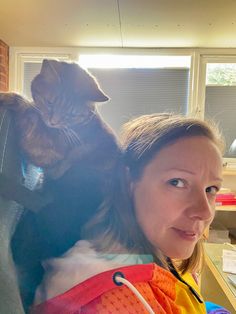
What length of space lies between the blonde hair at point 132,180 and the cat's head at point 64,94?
86 millimetres

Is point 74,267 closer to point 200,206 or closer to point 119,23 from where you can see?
point 200,206

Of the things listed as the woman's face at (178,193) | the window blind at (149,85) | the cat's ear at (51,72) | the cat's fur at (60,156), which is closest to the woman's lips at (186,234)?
the woman's face at (178,193)

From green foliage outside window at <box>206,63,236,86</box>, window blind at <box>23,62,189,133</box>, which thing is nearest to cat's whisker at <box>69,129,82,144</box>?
window blind at <box>23,62,189,133</box>

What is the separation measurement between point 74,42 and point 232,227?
5.70 ft

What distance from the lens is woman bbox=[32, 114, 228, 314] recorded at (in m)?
0.35

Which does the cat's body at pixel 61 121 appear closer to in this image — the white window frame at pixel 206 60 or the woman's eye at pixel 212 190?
the woman's eye at pixel 212 190

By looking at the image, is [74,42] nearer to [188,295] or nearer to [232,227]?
[232,227]

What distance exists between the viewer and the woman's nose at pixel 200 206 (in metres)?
0.39

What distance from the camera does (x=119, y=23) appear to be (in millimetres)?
1896

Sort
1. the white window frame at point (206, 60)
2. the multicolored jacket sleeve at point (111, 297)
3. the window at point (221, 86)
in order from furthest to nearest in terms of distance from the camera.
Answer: the white window frame at point (206, 60) → the window at point (221, 86) → the multicolored jacket sleeve at point (111, 297)

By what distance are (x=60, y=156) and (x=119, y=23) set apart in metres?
1.76

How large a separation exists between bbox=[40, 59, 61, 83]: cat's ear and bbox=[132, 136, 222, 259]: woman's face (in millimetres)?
179

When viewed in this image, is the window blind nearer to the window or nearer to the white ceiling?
the window

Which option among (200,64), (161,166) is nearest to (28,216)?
(161,166)
